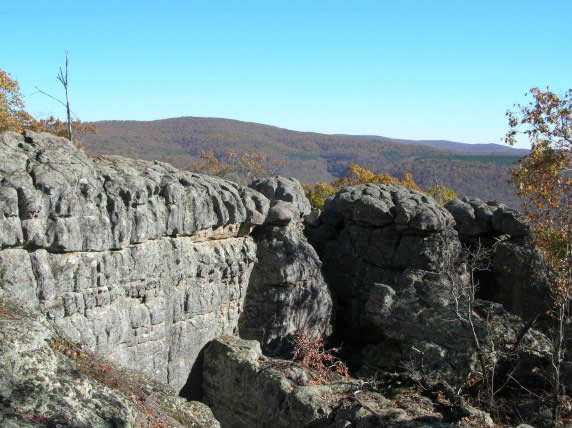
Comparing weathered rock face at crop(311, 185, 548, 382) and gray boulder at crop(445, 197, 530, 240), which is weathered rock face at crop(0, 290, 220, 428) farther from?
gray boulder at crop(445, 197, 530, 240)

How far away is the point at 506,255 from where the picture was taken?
2366cm

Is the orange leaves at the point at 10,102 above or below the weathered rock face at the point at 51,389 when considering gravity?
above

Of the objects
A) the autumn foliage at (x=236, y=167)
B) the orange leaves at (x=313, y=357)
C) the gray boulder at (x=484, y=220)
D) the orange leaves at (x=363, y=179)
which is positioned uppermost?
the autumn foliage at (x=236, y=167)

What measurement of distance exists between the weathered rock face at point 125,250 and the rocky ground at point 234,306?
4 centimetres

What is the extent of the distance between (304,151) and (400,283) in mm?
103554

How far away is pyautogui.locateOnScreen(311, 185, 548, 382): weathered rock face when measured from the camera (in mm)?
17734

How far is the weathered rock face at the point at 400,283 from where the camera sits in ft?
58.2

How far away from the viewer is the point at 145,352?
15.2 m

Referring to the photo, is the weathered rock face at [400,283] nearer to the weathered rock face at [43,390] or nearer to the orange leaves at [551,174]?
the orange leaves at [551,174]

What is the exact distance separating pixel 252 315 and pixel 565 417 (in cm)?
993

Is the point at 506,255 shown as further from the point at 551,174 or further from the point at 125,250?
the point at 125,250

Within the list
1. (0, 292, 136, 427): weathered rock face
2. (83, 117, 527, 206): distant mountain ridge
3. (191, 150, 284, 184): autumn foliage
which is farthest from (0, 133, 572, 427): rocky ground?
(83, 117, 527, 206): distant mountain ridge

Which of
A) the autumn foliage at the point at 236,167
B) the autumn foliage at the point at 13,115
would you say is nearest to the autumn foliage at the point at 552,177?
the autumn foliage at the point at 13,115

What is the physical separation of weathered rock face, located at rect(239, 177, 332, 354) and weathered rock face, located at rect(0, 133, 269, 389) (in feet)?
2.61
